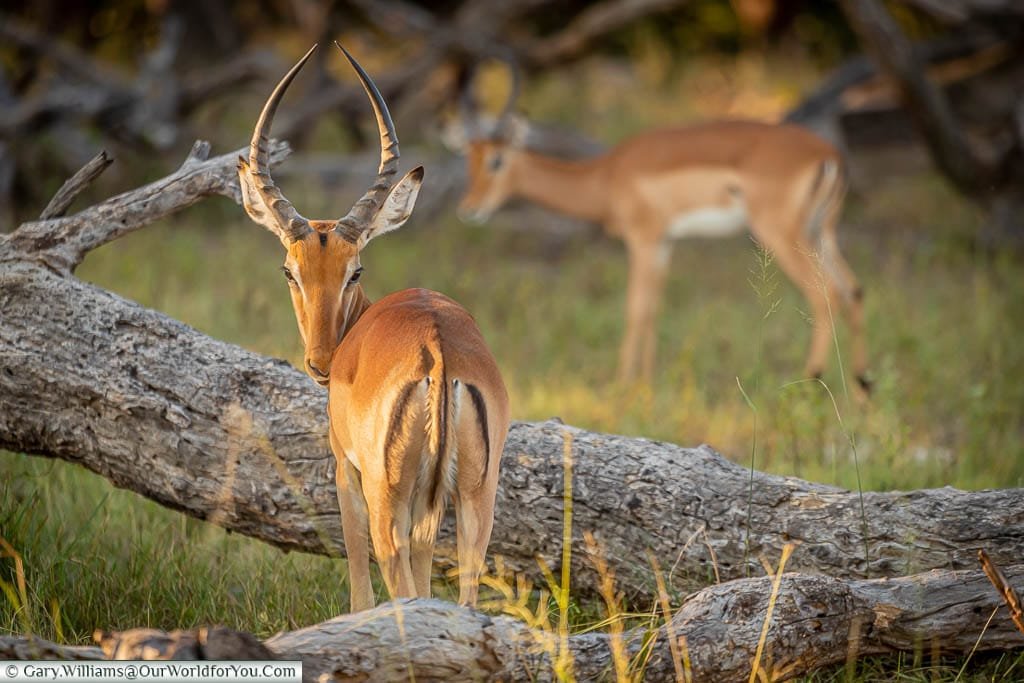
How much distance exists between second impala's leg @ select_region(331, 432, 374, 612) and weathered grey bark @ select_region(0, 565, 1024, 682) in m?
0.64

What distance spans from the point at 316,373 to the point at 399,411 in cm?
68

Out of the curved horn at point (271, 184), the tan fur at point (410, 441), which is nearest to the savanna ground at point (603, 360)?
the tan fur at point (410, 441)

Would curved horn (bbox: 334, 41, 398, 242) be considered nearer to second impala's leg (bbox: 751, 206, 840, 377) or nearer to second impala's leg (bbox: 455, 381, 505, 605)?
second impala's leg (bbox: 455, 381, 505, 605)

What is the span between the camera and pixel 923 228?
34.1 ft

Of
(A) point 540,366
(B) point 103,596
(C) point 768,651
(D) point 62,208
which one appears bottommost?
(C) point 768,651

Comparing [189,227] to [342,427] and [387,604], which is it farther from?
[387,604]

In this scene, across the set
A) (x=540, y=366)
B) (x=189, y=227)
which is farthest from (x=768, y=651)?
(x=189, y=227)

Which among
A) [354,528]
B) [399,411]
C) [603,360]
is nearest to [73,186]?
[354,528]

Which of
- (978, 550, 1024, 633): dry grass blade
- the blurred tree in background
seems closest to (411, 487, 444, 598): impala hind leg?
(978, 550, 1024, 633): dry grass blade

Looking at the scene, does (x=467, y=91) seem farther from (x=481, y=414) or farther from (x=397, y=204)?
(x=481, y=414)

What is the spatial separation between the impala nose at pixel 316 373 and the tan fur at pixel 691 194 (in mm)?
3900

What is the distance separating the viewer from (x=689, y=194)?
8.48 m

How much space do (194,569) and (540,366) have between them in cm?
338

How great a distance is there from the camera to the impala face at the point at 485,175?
360 inches
